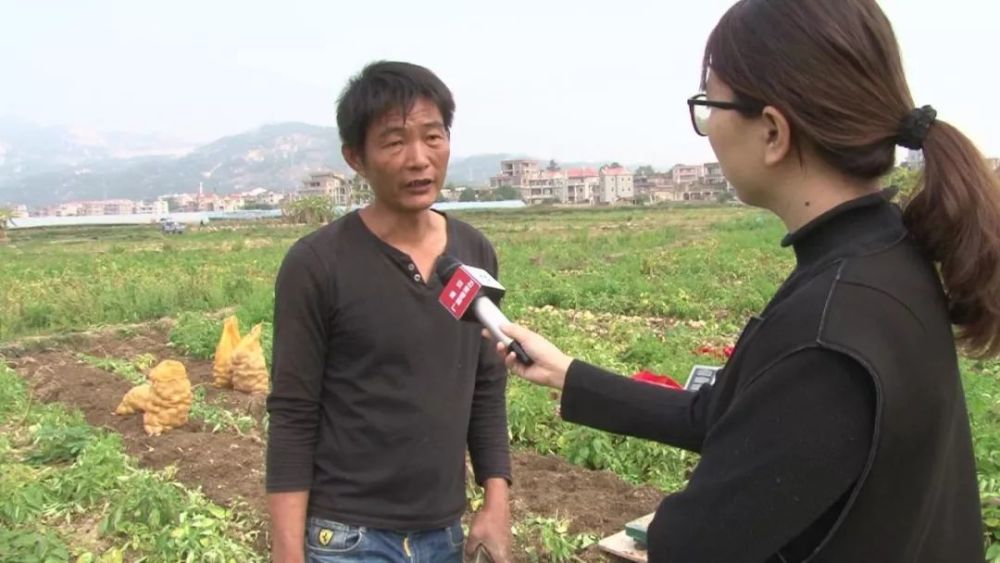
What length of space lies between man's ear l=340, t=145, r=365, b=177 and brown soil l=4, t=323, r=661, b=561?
2.59 metres

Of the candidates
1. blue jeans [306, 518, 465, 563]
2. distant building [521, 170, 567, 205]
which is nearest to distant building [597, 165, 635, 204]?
distant building [521, 170, 567, 205]

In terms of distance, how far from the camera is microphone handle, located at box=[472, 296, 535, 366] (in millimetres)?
1813

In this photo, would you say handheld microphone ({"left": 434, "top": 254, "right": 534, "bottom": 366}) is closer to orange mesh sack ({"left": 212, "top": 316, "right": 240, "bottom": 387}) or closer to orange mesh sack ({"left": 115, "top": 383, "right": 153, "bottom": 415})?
orange mesh sack ({"left": 115, "top": 383, "right": 153, "bottom": 415})

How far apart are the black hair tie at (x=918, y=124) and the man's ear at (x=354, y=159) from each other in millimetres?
1317

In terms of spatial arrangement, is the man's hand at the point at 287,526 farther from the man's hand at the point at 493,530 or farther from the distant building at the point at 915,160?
the distant building at the point at 915,160

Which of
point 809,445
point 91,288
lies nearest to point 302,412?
point 809,445

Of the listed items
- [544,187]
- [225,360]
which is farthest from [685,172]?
[225,360]

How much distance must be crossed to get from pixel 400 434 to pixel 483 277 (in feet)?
1.59

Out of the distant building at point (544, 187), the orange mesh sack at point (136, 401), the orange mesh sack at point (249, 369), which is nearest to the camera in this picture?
the orange mesh sack at point (136, 401)

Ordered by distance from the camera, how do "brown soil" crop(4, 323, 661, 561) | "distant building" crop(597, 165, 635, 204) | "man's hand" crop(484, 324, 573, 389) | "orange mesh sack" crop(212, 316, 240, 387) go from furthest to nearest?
"distant building" crop(597, 165, 635, 204) < "orange mesh sack" crop(212, 316, 240, 387) < "brown soil" crop(4, 323, 661, 561) < "man's hand" crop(484, 324, 573, 389)

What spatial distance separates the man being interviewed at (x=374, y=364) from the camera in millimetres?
2068

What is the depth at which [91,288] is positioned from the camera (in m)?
15.2

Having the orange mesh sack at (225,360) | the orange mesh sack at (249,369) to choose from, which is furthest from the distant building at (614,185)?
the orange mesh sack at (249,369)

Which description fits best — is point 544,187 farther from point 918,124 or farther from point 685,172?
point 918,124
